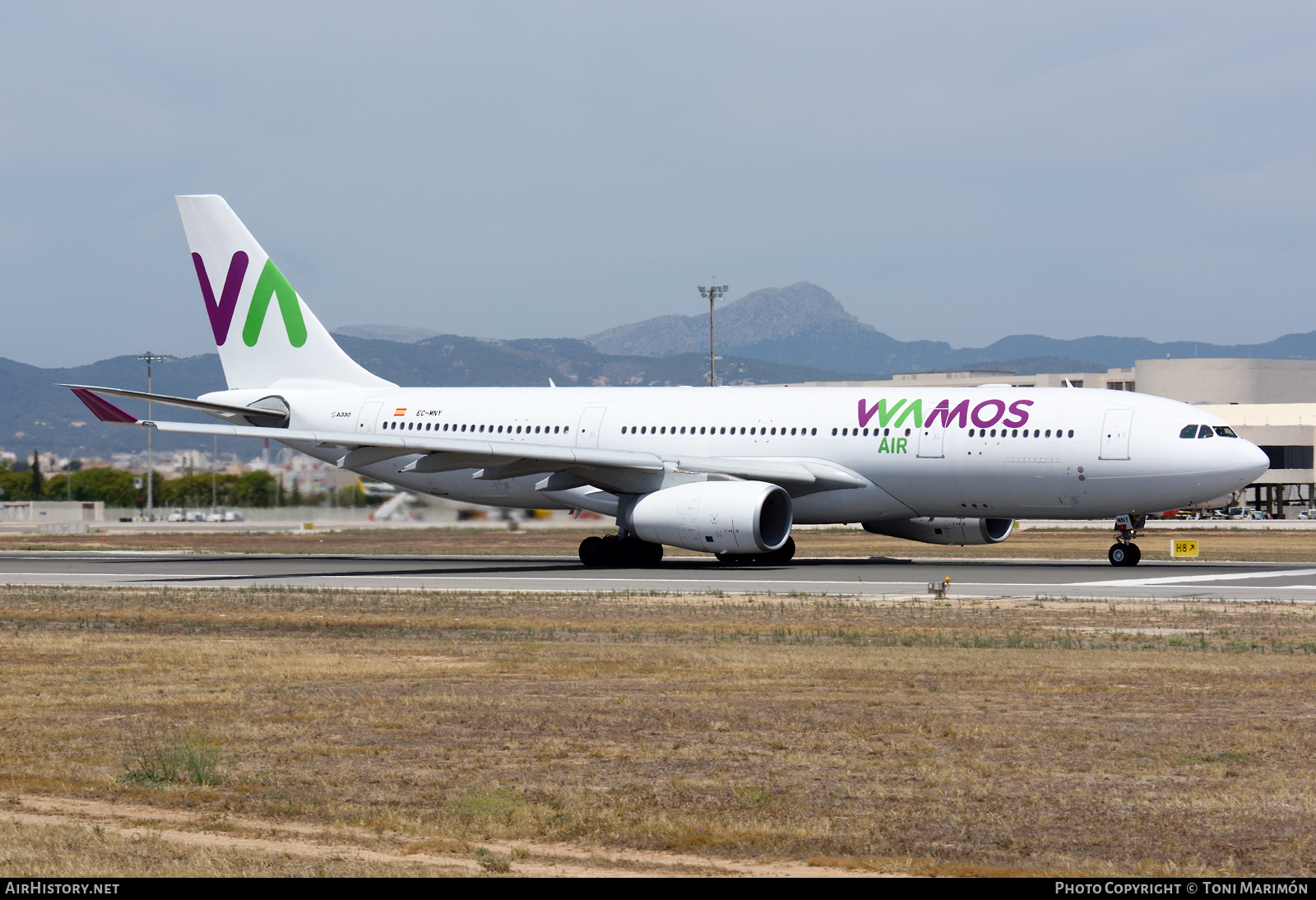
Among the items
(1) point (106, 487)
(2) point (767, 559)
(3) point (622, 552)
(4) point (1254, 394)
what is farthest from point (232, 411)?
(4) point (1254, 394)

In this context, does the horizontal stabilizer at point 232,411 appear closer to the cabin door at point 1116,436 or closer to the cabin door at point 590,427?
the cabin door at point 590,427

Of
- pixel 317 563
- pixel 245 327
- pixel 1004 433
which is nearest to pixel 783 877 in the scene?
pixel 1004 433

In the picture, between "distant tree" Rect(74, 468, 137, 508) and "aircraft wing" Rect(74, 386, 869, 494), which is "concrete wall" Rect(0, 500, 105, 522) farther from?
"aircraft wing" Rect(74, 386, 869, 494)

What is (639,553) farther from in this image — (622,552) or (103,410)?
(103,410)

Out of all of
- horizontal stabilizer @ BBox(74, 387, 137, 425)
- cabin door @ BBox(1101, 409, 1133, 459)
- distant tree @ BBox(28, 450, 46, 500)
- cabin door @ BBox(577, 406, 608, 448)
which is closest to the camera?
cabin door @ BBox(1101, 409, 1133, 459)

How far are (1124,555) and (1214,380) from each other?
380 feet

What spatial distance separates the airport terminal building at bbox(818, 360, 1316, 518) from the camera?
112875 millimetres

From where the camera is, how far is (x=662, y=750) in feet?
37.0

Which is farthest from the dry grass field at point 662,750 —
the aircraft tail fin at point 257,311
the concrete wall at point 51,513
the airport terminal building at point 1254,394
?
the airport terminal building at point 1254,394

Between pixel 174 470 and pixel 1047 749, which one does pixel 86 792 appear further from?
pixel 174 470

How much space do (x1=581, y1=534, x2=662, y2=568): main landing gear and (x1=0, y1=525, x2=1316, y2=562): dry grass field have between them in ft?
11.4

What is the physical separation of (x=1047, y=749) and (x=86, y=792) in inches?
273

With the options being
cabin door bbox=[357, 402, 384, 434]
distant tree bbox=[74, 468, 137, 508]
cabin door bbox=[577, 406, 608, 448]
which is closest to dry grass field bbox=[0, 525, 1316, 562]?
cabin door bbox=[577, 406, 608, 448]

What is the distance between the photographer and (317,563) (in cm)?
3950
